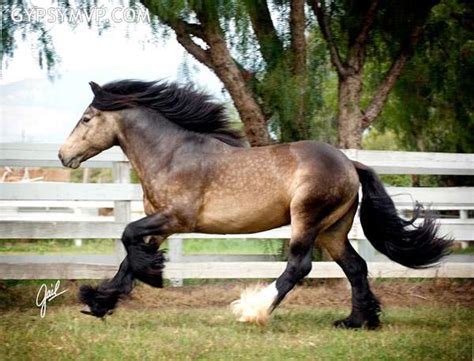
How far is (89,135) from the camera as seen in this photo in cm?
671

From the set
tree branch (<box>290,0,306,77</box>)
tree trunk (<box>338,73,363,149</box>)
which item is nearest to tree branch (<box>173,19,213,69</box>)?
tree branch (<box>290,0,306,77</box>)

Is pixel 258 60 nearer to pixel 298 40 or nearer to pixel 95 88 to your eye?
pixel 298 40

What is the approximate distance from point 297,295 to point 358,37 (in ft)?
9.20

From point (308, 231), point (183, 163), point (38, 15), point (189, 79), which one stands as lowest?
point (308, 231)

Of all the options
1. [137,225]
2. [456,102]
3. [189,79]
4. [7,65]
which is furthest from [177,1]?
[456,102]

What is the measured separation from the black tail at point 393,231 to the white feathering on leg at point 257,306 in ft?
3.72

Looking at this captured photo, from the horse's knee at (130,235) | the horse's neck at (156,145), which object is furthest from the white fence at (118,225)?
the horse's knee at (130,235)

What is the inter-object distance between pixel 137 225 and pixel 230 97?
264 centimetres

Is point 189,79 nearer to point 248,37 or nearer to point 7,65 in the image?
point 248,37

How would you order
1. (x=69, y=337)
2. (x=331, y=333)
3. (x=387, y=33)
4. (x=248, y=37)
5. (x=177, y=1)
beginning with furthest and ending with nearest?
(x=387, y=33) → (x=248, y=37) → (x=177, y=1) → (x=331, y=333) → (x=69, y=337)

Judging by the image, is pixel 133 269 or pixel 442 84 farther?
pixel 442 84

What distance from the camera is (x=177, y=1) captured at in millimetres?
7426

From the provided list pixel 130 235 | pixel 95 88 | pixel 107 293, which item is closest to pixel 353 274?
pixel 130 235

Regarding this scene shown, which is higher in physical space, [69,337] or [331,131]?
[331,131]
